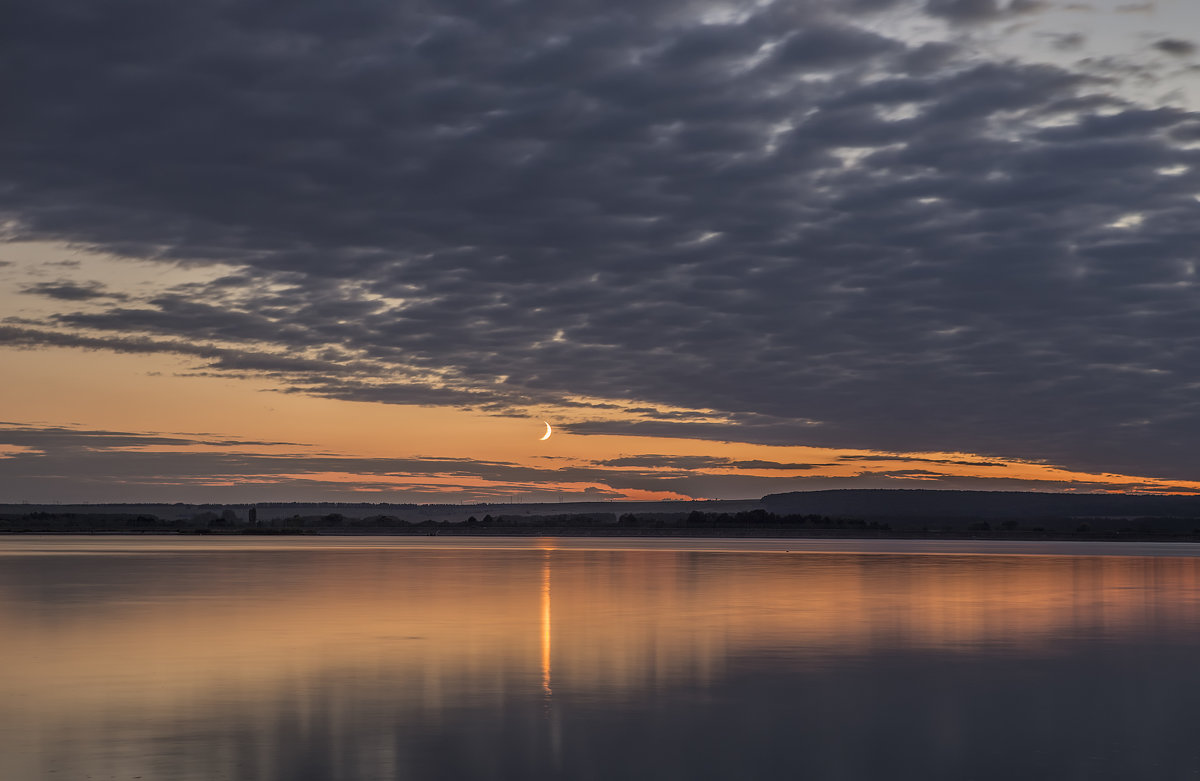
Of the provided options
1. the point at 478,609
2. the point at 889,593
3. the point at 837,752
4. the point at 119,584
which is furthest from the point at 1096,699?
the point at 119,584

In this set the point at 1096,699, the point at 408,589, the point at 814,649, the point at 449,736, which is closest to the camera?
the point at 449,736

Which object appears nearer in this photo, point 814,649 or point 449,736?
point 449,736

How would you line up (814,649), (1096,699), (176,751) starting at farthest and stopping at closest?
(814,649), (1096,699), (176,751)

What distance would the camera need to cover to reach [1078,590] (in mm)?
51656

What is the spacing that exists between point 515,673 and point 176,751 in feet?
27.8

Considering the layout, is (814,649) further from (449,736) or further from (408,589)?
(408,589)

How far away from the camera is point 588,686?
852 inches

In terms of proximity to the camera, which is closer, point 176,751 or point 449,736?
point 176,751

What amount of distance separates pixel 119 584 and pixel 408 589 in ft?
39.5

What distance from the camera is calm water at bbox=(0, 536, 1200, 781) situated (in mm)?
15586

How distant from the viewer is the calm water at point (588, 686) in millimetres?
15586

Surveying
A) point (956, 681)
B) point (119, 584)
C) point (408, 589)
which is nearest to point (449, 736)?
point (956, 681)

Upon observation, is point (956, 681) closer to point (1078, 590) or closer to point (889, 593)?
point (889, 593)

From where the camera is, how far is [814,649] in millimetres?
27641
